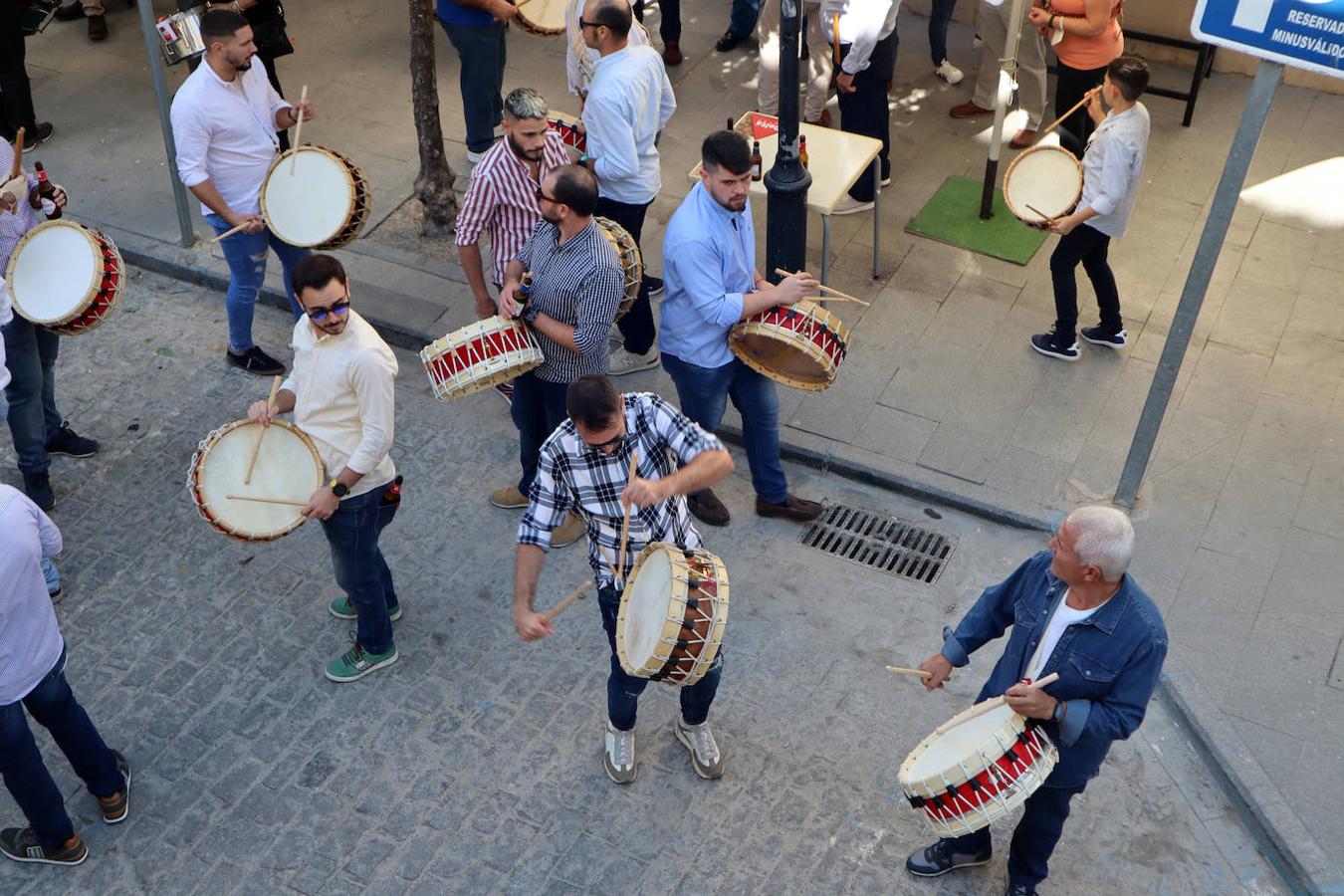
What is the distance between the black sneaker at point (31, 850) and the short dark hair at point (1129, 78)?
5997mm

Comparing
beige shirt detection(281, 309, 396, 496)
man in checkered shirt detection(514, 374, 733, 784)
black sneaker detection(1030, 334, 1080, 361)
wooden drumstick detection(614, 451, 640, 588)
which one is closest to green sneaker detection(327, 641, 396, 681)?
beige shirt detection(281, 309, 396, 496)

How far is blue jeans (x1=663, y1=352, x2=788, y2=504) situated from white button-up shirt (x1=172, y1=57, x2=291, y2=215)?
2.57 meters

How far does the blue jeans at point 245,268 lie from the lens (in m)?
7.22

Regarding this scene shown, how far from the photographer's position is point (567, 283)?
18.9ft

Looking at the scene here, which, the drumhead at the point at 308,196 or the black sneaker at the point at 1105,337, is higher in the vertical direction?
the drumhead at the point at 308,196

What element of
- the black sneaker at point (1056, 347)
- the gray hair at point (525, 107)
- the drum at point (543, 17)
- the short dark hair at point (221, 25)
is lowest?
the black sneaker at point (1056, 347)

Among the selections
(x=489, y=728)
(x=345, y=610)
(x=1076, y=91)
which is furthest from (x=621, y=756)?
(x=1076, y=91)

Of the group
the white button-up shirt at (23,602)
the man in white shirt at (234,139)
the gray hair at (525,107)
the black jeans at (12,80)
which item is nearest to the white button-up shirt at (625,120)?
the gray hair at (525,107)

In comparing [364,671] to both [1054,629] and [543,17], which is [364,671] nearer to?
[1054,629]

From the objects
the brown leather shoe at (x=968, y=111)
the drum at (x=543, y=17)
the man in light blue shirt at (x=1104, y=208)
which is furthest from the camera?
the brown leather shoe at (x=968, y=111)

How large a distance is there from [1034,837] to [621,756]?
1659 mm

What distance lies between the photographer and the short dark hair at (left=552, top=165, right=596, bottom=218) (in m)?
5.55

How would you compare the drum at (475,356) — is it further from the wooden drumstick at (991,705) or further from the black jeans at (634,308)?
the wooden drumstick at (991,705)

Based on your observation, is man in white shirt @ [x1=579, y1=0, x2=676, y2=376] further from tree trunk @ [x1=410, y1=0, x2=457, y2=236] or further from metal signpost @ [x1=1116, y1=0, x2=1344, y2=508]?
metal signpost @ [x1=1116, y1=0, x2=1344, y2=508]
